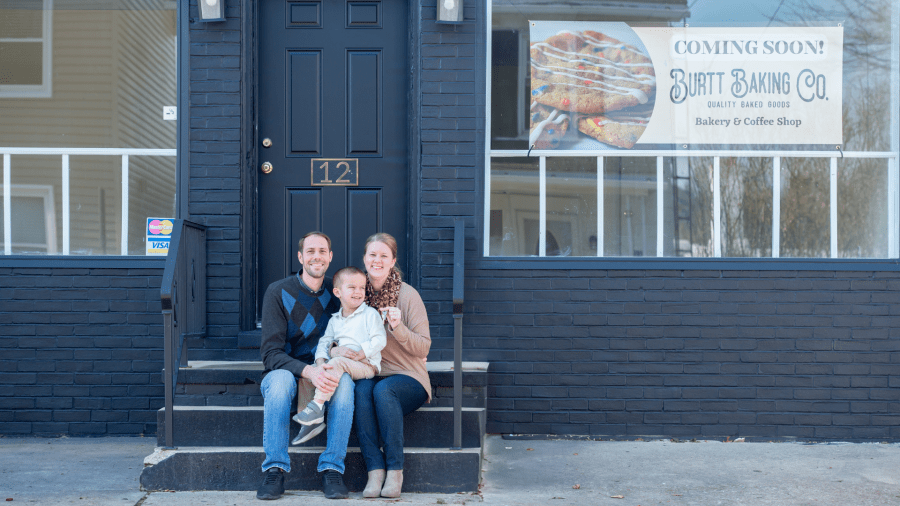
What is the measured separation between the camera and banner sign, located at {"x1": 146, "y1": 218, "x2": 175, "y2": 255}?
5105 mm

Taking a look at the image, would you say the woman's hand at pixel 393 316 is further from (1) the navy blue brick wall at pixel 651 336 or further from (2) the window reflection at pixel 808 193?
(2) the window reflection at pixel 808 193

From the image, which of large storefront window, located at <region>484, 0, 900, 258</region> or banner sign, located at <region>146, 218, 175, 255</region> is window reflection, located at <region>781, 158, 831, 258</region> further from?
banner sign, located at <region>146, 218, 175, 255</region>

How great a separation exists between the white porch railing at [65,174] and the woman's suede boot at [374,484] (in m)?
2.45

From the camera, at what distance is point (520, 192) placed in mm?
5160

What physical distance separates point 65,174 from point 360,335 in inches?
103

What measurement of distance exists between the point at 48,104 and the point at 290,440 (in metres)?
2.96

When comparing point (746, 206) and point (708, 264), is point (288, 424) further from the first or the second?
point (746, 206)

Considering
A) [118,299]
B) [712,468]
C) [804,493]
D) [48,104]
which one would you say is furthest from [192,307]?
[804,493]

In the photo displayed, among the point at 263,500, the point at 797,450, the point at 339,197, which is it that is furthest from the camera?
the point at 339,197

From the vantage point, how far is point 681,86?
16.9 ft

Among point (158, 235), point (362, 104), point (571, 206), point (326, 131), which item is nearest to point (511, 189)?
point (571, 206)

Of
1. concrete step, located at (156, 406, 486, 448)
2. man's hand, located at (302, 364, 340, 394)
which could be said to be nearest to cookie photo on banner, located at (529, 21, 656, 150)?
concrete step, located at (156, 406, 486, 448)

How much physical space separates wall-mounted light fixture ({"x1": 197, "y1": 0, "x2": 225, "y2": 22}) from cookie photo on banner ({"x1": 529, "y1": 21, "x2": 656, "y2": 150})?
204 cm

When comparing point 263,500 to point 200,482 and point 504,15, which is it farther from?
point 504,15
